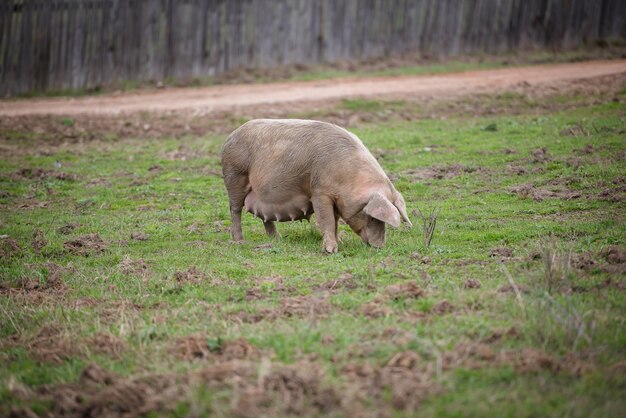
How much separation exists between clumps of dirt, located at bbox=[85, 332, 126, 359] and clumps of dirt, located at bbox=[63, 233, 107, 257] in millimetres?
3455

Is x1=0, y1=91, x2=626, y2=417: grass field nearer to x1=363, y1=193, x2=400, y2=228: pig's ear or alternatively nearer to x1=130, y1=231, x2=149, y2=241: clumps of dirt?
x1=130, y1=231, x2=149, y2=241: clumps of dirt

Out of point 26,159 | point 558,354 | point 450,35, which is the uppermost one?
point 450,35

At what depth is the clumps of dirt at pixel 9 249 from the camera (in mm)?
10195

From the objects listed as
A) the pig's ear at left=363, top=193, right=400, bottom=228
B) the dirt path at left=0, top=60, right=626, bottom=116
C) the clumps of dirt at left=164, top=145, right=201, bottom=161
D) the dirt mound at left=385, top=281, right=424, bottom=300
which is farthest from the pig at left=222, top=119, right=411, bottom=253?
the dirt path at left=0, top=60, right=626, bottom=116

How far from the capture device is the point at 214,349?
6688 mm

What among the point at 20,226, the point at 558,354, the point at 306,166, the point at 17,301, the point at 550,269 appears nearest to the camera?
the point at 558,354

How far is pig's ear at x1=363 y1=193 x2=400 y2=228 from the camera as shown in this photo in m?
8.97

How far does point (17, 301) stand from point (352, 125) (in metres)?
10.3

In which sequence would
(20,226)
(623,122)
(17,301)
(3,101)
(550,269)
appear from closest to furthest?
(550,269)
(17,301)
(20,226)
(623,122)
(3,101)

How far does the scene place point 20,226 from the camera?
39.0ft

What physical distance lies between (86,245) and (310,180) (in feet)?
10.7

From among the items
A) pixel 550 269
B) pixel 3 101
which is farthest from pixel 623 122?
pixel 3 101

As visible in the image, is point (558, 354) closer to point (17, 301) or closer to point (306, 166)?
point (306, 166)

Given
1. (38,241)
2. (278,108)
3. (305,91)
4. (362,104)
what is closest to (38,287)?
(38,241)
